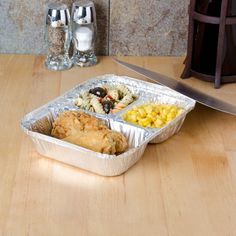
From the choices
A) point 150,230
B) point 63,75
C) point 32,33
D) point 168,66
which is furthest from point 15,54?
point 150,230

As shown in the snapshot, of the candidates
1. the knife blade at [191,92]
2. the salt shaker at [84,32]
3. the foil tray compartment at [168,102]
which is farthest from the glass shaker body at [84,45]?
the foil tray compartment at [168,102]

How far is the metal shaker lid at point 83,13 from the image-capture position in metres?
1.40

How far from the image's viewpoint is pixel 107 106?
119cm

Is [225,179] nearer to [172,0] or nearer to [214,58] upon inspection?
[214,58]

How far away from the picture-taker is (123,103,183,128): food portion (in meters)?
1.14

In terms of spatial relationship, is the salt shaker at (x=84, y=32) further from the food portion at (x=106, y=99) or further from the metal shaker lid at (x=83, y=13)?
the food portion at (x=106, y=99)

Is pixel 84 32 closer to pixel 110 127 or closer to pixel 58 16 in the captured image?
pixel 58 16

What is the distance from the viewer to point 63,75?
55.7 inches

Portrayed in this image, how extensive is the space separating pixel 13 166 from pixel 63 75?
366 mm

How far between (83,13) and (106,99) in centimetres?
27

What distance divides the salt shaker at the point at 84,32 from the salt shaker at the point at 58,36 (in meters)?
0.02

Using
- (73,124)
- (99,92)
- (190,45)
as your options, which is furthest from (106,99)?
(190,45)

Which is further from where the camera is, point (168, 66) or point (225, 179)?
point (168, 66)

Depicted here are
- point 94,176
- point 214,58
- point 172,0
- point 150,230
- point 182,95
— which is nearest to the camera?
point 150,230
